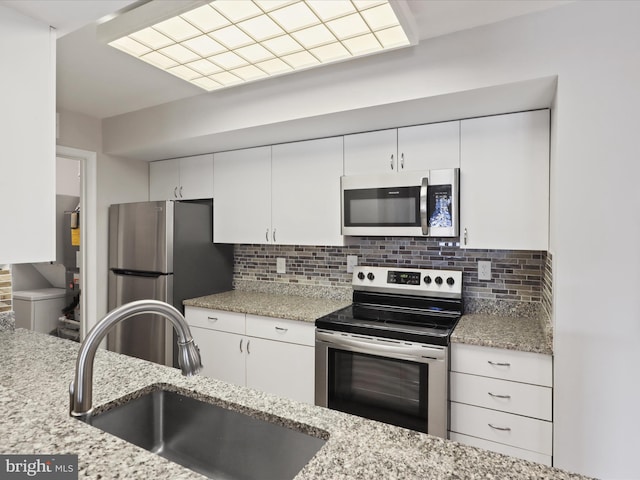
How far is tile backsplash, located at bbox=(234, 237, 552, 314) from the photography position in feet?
7.81

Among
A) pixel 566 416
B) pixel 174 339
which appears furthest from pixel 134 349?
pixel 566 416

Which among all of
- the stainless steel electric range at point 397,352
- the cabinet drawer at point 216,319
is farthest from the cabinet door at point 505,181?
the cabinet drawer at point 216,319

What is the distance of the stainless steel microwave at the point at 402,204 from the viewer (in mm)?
2256

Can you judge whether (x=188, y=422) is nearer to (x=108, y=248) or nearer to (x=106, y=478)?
(x=106, y=478)

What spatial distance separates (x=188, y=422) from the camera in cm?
119

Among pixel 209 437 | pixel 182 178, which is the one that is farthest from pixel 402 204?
pixel 182 178

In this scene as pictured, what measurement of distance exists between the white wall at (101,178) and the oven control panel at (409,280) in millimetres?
2136

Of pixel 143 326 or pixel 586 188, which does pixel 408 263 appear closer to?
pixel 586 188

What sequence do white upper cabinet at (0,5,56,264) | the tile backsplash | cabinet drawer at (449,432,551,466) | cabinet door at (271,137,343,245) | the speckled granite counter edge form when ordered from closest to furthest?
1. white upper cabinet at (0,5,56,264)
2. cabinet drawer at (449,432,551,466)
3. the tile backsplash
4. cabinet door at (271,137,343,245)
5. the speckled granite counter edge

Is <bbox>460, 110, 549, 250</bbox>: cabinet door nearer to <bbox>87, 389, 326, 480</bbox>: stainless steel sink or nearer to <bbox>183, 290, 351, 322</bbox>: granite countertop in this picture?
<bbox>183, 290, 351, 322</bbox>: granite countertop

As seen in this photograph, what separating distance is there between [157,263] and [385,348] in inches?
71.5

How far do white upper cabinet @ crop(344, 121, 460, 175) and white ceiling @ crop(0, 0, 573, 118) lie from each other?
23.0 inches

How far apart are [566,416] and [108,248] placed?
3.36 meters

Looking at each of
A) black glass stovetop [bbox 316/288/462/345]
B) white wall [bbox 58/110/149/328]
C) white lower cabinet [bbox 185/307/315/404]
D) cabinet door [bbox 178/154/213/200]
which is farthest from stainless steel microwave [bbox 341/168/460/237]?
white wall [bbox 58/110/149/328]
